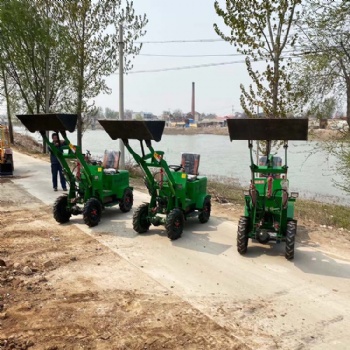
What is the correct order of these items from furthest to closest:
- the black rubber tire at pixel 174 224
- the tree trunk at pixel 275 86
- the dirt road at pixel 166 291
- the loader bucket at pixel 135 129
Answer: the tree trunk at pixel 275 86 < the black rubber tire at pixel 174 224 < the loader bucket at pixel 135 129 < the dirt road at pixel 166 291

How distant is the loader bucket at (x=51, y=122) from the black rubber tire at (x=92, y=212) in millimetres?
1449

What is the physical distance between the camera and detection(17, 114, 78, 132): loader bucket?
281 inches

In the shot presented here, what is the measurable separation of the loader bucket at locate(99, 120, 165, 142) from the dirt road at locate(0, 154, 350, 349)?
1.80m

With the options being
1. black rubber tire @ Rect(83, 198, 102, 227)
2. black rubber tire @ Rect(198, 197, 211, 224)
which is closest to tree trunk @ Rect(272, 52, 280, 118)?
black rubber tire @ Rect(198, 197, 211, 224)

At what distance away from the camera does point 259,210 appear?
6.39 meters

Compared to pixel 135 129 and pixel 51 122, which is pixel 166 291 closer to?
pixel 135 129

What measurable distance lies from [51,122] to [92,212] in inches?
73.0

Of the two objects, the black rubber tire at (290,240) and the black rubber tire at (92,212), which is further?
the black rubber tire at (92,212)

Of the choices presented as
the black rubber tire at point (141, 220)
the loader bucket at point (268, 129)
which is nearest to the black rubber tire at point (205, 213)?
the black rubber tire at point (141, 220)

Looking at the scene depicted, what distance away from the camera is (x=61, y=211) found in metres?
8.04

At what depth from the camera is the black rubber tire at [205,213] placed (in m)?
8.07

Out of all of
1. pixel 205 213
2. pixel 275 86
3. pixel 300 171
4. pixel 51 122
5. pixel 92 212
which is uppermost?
pixel 275 86

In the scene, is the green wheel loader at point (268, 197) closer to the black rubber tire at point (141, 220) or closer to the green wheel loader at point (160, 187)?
the green wheel loader at point (160, 187)

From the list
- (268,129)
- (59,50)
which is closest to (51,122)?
(268,129)
